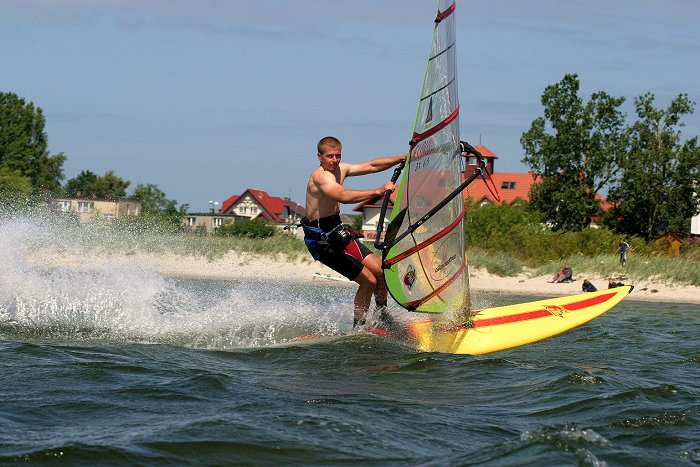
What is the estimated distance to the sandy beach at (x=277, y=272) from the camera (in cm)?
2388

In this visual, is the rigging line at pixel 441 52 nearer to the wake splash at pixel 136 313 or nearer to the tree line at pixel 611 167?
the wake splash at pixel 136 313

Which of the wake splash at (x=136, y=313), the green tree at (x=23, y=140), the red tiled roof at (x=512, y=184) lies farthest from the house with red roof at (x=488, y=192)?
the wake splash at (x=136, y=313)

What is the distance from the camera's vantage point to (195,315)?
30.4ft

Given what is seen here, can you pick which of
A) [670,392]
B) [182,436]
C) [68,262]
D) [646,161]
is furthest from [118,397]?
[646,161]

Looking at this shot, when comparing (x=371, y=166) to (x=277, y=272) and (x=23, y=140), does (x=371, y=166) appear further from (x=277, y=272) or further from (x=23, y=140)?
(x=23, y=140)

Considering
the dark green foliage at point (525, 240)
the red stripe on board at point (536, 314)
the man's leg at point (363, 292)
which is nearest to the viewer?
the man's leg at point (363, 292)

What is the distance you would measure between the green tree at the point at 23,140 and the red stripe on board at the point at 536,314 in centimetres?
6001

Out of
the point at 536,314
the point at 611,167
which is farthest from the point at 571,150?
the point at 536,314

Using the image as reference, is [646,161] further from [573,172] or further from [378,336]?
[378,336]

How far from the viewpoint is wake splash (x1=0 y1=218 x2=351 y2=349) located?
8.69 m

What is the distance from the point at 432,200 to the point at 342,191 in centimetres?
74

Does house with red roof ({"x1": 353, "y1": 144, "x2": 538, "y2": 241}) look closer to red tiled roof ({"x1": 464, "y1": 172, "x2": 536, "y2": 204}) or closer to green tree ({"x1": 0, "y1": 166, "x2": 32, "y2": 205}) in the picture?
red tiled roof ({"x1": 464, "y1": 172, "x2": 536, "y2": 204})

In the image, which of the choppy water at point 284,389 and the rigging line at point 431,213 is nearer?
the choppy water at point 284,389

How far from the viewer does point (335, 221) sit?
322 inches
